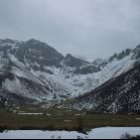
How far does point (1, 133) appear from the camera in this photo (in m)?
90.3

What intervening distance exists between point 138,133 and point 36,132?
2562 centimetres

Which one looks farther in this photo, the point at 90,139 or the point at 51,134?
the point at 51,134

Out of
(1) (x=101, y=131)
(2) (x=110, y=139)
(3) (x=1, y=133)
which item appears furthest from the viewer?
(1) (x=101, y=131)

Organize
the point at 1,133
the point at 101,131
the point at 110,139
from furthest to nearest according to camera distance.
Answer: the point at 101,131 → the point at 1,133 → the point at 110,139

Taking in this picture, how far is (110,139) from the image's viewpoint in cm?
8400

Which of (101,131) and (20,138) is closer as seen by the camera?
(20,138)

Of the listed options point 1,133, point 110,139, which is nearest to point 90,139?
point 110,139

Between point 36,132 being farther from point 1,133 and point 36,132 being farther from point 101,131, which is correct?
point 101,131

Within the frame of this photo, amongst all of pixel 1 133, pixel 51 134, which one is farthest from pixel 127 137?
pixel 1 133

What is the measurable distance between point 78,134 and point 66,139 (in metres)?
6.95

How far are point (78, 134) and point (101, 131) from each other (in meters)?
8.34

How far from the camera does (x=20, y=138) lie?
282 feet

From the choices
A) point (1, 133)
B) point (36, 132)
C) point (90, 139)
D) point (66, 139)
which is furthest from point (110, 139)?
point (1, 133)

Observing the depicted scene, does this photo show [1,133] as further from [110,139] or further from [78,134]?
[110,139]
